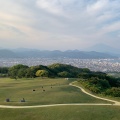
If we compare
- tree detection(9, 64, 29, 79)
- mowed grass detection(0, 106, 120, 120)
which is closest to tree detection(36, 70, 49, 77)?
tree detection(9, 64, 29, 79)

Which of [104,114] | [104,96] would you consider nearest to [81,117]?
[104,114]

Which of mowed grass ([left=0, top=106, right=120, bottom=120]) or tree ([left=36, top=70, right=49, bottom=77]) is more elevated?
tree ([left=36, top=70, right=49, bottom=77])

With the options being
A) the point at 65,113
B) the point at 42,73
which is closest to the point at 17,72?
the point at 42,73

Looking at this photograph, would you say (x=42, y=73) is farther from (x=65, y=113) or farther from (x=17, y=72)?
(x=65, y=113)

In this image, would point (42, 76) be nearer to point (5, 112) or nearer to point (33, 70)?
point (33, 70)

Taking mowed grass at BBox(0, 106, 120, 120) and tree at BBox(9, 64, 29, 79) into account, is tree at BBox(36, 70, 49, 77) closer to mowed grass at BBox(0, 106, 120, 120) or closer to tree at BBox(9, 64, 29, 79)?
tree at BBox(9, 64, 29, 79)

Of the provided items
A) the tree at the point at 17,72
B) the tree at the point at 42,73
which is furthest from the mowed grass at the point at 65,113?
the tree at the point at 17,72

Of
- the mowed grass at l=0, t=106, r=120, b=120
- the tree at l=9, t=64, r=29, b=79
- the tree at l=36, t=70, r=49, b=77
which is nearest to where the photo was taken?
the mowed grass at l=0, t=106, r=120, b=120

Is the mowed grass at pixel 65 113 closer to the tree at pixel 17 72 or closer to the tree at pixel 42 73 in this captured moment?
the tree at pixel 42 73

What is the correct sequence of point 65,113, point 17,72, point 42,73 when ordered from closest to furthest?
1. point 65,113
2. point 42,73
3. point 17,72
